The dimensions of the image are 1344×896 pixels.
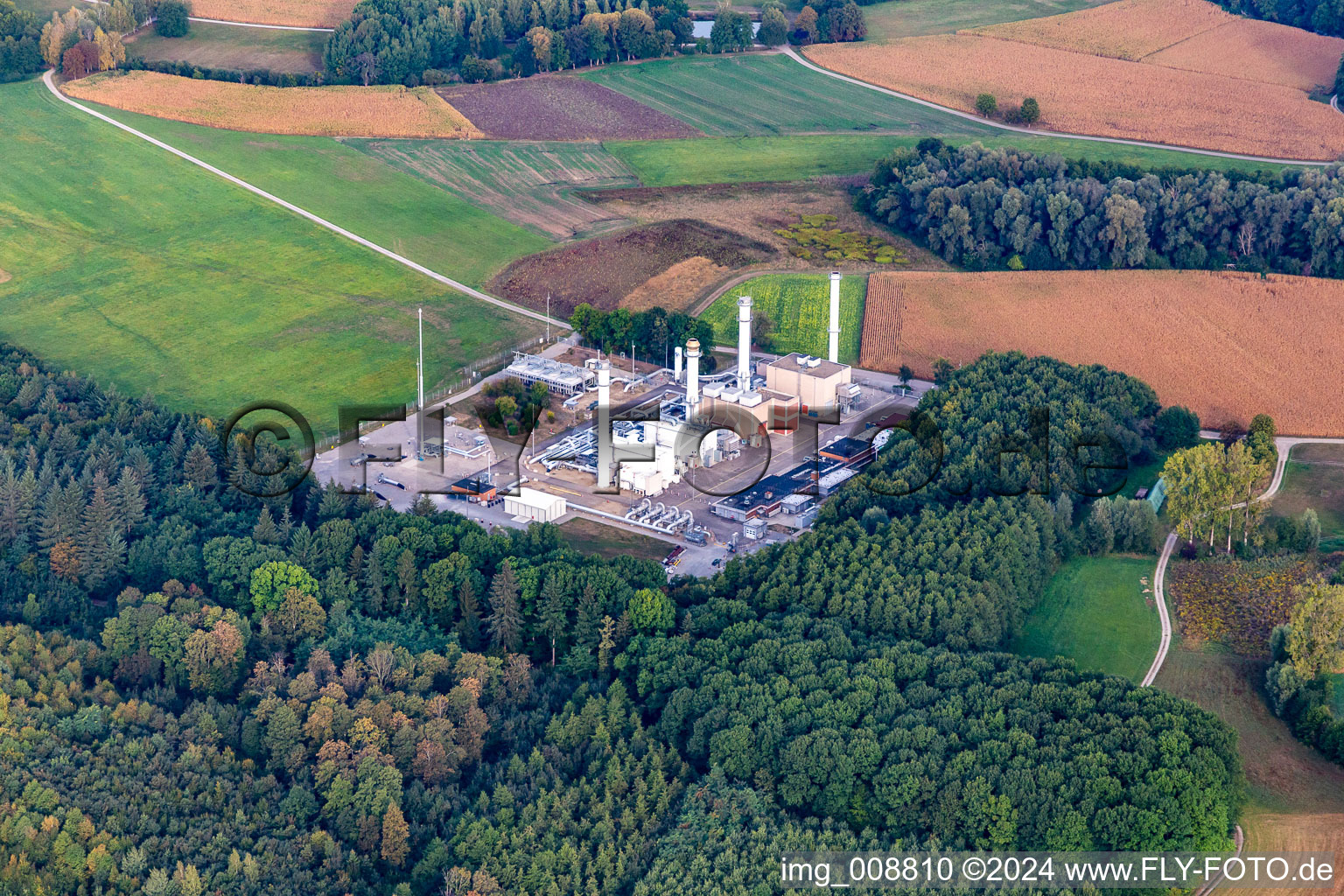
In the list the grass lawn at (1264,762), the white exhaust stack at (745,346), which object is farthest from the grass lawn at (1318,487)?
the white exhaust stack at (745,346)

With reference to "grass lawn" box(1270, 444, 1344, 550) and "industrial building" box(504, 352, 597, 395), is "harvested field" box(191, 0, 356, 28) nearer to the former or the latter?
"industrial building" box(504, 352, 597, 395)

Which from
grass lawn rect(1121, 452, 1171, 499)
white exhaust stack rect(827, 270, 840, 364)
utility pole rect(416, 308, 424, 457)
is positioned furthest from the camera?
white exhaust stack rect(827, 270, 840, 364)

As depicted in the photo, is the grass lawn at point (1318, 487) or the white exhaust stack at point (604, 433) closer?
the grass lawn at point (1318, 487)

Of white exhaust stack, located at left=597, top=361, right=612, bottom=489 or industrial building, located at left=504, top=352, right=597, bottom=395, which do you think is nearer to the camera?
white exhaust stack, located at left=597, top=361, right=612, bottom=489

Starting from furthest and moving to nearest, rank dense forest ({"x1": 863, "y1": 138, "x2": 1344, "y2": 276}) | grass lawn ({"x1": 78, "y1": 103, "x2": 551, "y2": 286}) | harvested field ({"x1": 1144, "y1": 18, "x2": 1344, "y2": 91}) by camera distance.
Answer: harvested field ({"x1": 1144, "y1": 18, "x2": 1344, "y2": 91})
grass lawn ({"x1": 78, "y1": 103, "x2": 551, "y2": 286})
dense forest ({"x1": 863, "y1": 138, "x2": 1344, "y2": 276})

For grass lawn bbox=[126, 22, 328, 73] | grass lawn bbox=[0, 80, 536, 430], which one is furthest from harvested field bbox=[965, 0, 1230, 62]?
grass lawn bbox=[0, 80, 536, 430]

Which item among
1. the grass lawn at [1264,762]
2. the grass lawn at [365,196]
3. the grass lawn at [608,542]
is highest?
A: the grass lawn at [365,196]

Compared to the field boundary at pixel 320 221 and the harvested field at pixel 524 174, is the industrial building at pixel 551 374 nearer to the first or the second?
the field boundary at pixel 320 221
